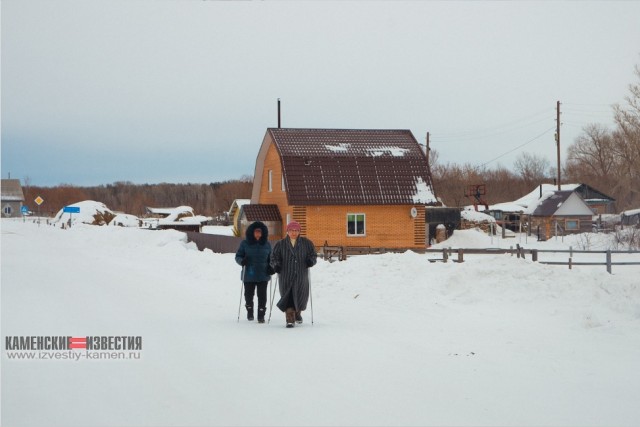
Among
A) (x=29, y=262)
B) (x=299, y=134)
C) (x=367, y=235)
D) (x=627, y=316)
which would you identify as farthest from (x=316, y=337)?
(x=299, y=134)

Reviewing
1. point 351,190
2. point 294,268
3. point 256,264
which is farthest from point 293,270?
point 351,190

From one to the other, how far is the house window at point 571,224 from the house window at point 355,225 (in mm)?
23657

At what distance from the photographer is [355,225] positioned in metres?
37.1

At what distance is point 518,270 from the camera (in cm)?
1708

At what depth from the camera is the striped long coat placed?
12211 mm

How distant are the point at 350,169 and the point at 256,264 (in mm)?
24873

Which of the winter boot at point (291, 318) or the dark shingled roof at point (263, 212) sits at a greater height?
the dark shingled roof at point (263, 212)

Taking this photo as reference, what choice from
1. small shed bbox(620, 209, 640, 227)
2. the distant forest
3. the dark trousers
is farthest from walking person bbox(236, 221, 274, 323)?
the distant forest

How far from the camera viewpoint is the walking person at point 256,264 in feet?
42.2

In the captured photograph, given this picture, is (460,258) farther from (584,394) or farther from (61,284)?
(584,394)

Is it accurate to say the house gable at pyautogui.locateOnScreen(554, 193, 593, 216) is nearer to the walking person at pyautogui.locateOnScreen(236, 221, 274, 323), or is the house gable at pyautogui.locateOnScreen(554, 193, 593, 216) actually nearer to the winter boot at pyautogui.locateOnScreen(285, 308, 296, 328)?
the walking person at pyautogui.locateOnScreen(236, 221, 274, 323)

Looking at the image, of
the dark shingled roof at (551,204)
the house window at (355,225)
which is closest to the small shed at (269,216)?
the house window at (355,225)

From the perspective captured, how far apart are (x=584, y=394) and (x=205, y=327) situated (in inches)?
243

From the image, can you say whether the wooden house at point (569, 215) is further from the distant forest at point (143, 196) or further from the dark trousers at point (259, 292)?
the distant forest at point (143, 196)
